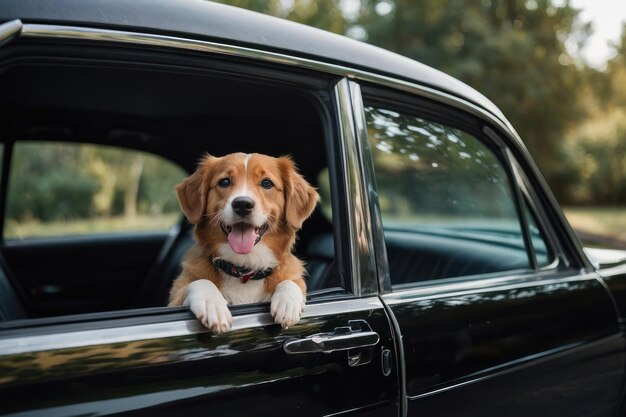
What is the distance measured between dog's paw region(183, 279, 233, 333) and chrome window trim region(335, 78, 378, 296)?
1.56 ft

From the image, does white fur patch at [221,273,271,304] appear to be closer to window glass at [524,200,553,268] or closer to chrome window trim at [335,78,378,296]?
chrome window trim at [335,78,378,296]

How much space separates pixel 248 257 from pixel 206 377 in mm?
585

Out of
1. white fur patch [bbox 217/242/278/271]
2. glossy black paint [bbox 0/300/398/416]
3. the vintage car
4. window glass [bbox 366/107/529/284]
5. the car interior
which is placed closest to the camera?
glossy black paint [bbox 0/300/398/416]

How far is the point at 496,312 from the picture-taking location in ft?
6.95

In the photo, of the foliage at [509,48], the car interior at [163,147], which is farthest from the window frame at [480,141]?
the foliage at [509,48]

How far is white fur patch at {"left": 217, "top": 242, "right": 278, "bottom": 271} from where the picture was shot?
1.98 metres

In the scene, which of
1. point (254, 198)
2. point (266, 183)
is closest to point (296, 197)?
point (266, 183)

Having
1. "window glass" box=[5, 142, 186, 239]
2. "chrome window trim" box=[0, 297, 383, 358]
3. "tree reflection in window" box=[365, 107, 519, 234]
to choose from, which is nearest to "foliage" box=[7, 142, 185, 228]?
"window glass" box=[5, 142, 186, 239]

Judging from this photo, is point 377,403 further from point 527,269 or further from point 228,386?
point 527,269

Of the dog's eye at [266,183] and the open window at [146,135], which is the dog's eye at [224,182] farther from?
the open window at [146,135]

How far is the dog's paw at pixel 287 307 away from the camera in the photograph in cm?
163

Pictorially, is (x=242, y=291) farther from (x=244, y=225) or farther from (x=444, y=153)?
(x=444, y=153)

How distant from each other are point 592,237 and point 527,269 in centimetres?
1214

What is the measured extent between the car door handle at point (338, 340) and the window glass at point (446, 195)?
519 millimetres
